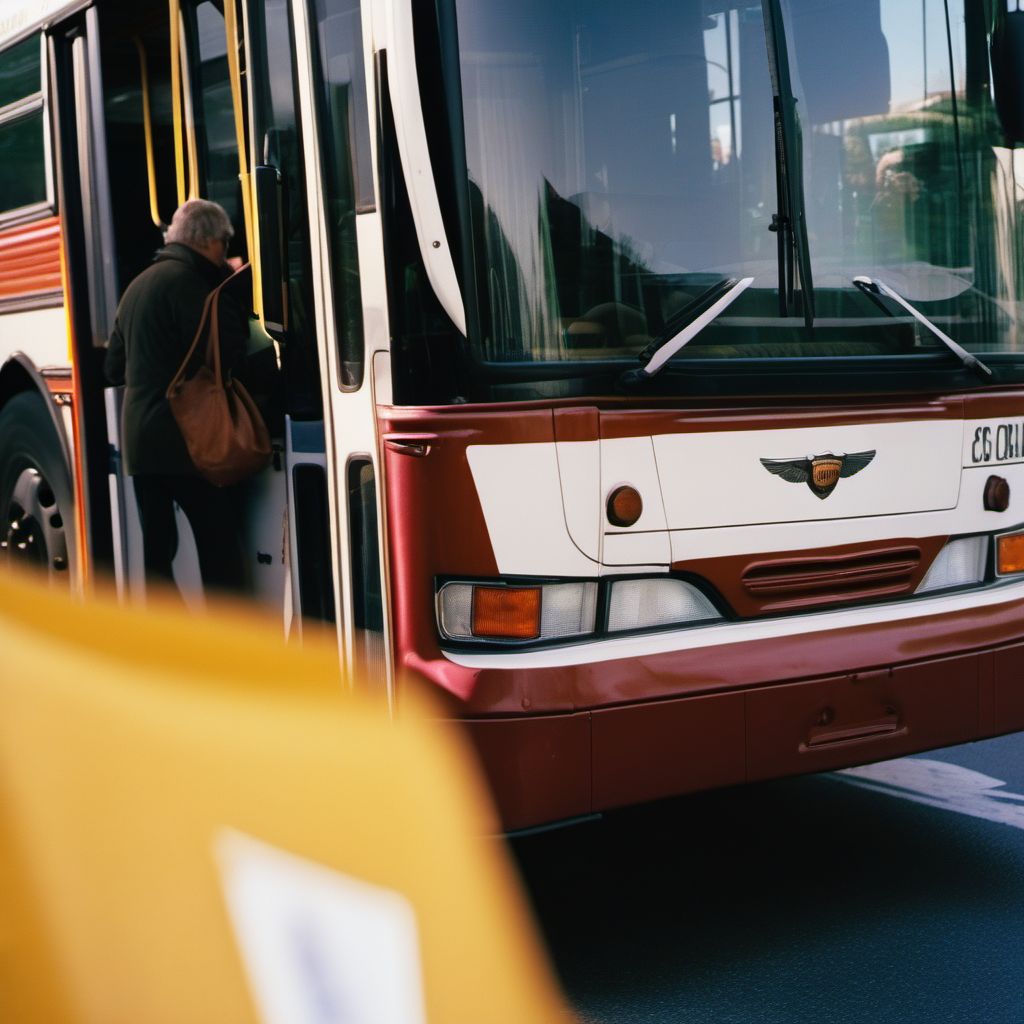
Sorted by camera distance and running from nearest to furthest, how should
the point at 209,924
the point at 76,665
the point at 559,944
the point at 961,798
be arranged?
the point at 209,924
the point at 76,665
the point at 559,944
the point at 961,798

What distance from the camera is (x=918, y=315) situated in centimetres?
443

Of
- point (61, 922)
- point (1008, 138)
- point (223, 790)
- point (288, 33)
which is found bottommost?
point (61, 922)

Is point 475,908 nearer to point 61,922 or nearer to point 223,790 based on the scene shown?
point 223,790

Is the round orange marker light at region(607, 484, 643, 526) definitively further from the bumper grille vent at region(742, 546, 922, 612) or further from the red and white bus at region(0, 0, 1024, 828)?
the bumper grille vent at region(742, 546, 922, 612)

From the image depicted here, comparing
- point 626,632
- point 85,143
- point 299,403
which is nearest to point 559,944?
point 626,632

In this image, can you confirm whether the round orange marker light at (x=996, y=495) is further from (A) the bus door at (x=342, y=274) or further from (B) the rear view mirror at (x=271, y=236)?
(B) the rear view mirror at (x=271, y=236)

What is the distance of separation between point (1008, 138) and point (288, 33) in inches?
80.0

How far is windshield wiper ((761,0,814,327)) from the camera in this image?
13.9ft

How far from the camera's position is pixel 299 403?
14.7 ft

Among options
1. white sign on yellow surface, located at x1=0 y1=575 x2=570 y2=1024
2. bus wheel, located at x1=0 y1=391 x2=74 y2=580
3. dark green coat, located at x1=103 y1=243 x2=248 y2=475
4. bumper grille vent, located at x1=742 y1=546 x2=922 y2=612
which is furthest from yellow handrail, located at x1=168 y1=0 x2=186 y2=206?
white sign on yellow surface, located at x1=0 y1=575 x2=570 y2=1024

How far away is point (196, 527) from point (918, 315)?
2318 millimetres

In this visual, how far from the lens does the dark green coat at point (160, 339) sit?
532 cm

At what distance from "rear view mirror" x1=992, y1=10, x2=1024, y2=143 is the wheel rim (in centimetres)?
351

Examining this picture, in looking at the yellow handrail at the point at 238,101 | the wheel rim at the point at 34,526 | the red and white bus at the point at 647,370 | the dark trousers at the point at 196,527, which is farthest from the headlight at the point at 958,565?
the wheel rim at the point at 34,526
